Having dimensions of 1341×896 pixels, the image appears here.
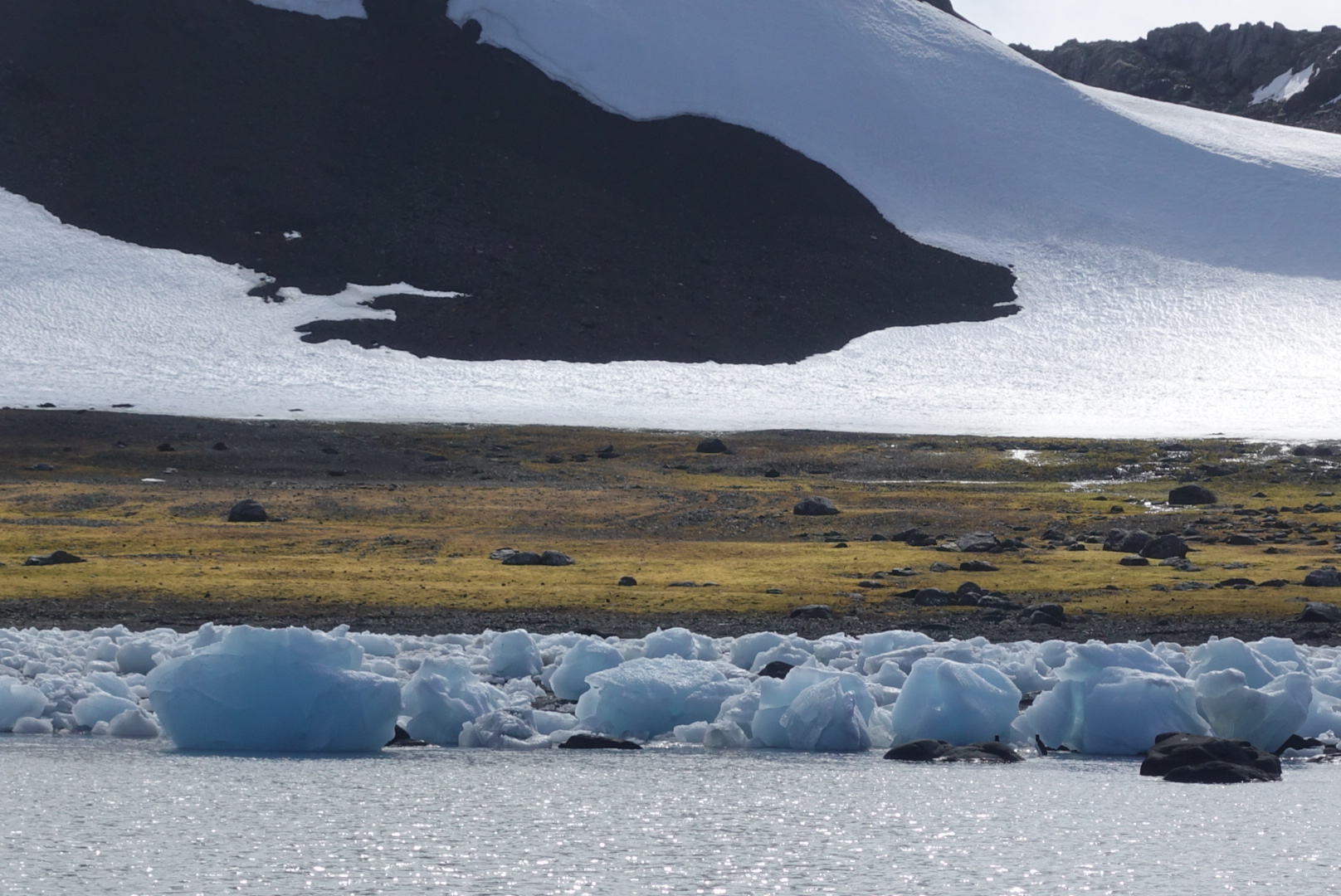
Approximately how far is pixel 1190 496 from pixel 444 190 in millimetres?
86560

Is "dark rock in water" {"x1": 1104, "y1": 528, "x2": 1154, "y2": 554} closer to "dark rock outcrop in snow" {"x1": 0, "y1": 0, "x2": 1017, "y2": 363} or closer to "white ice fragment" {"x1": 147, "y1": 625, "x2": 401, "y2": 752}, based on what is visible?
"white ice fragment" {"x1": 147, "y1": 625, "x2": 401, "y2": 752}

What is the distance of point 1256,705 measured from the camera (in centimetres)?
2127

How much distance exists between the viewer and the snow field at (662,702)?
2088 cm

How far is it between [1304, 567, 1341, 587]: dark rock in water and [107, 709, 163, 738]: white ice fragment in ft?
104

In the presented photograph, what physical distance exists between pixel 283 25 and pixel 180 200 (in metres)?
28.8

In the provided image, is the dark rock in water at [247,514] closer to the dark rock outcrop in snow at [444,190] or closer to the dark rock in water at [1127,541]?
the dark rock in water at [1127,541]

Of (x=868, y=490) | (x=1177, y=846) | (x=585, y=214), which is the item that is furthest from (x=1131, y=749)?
(x=585, y=214)

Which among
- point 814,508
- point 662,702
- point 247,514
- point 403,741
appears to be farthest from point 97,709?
point 814,508

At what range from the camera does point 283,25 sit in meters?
153

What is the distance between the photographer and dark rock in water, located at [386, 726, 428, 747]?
72.9ft

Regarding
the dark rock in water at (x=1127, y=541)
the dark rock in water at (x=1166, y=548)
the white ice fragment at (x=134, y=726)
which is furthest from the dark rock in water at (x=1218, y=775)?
the dark rock in water at (x=1127, y=541)

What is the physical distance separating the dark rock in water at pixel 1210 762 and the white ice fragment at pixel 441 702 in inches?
366

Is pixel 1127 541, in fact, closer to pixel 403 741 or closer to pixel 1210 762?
pixel 1210 762

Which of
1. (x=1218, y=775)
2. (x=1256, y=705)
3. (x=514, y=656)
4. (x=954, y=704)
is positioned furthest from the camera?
(x=514, y=656)
